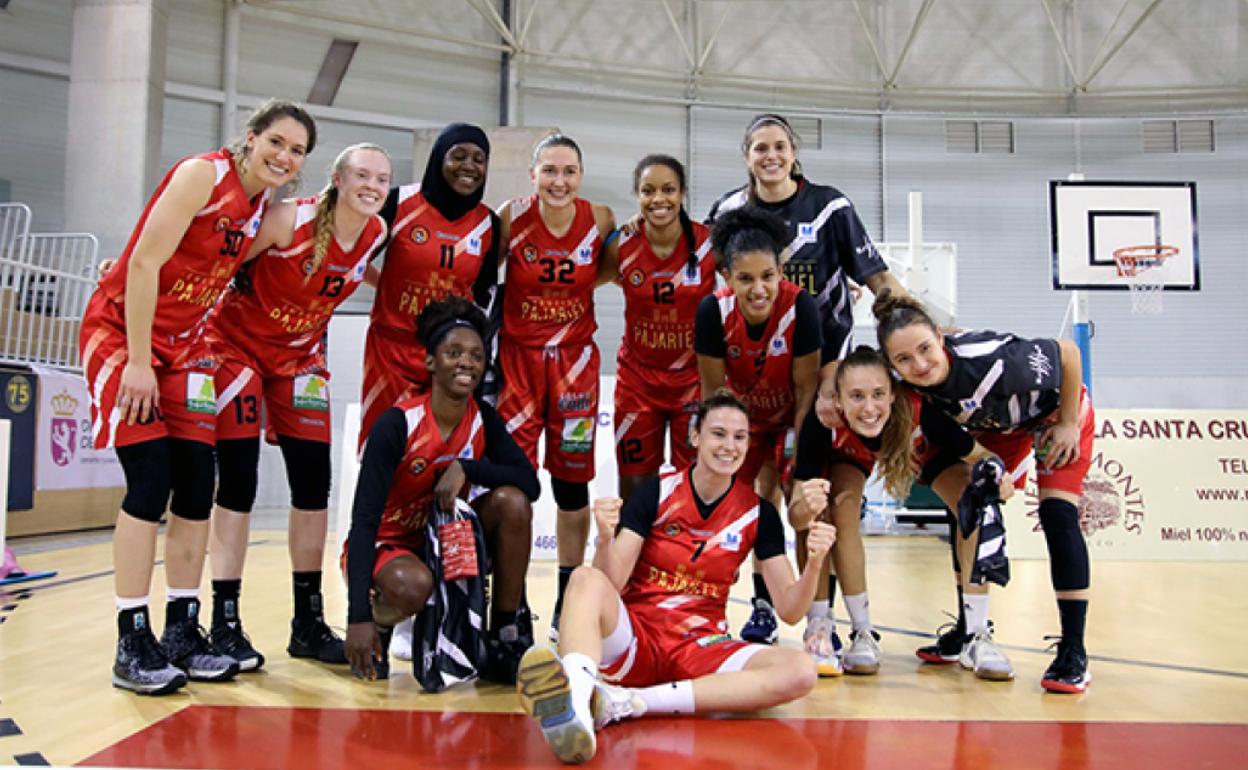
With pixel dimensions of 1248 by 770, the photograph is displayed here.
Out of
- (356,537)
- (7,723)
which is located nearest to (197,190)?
(356,537)

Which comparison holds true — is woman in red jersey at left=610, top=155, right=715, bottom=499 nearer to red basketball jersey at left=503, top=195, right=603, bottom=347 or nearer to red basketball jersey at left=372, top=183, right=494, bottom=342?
red basketball jersey at left=503, top=195, right=603, bottom=347

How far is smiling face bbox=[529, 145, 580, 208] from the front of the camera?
3533mm

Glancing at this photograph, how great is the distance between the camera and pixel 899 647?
3.72 metres

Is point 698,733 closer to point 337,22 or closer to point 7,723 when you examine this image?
point 7,723

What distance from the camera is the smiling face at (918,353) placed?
2930mm

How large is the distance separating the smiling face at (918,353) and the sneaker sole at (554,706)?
1526mm

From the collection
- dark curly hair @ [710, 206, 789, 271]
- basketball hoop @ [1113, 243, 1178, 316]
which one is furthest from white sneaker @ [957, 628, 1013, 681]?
basketball hoop @ [1113, 243, 1178, 316]

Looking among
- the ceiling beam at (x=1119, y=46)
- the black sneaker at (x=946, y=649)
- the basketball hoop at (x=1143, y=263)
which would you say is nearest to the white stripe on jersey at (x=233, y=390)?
the black sneaker at (x=946, y=649)

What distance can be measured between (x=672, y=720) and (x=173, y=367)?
1.82 metres

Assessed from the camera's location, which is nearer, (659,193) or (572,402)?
(659,193)

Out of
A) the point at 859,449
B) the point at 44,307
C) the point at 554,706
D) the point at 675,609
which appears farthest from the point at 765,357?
the point at 44,307

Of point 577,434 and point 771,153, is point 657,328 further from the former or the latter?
point 771,153

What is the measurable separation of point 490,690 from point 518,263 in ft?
5.26

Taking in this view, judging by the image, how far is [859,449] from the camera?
10.7 ft
